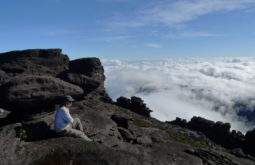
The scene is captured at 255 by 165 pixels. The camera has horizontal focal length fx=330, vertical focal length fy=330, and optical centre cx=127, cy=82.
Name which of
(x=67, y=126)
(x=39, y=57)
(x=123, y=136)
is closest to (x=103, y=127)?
(x=123, y=136)

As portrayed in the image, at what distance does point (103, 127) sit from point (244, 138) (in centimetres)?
10144

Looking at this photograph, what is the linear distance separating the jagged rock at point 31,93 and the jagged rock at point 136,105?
3518 inches

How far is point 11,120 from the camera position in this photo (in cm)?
4350

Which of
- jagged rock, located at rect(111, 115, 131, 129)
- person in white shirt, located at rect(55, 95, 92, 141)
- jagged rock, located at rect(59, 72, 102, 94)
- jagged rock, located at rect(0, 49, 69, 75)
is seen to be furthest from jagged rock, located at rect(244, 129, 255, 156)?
person in white shirt, located at rect(55, 95, 92, 141)

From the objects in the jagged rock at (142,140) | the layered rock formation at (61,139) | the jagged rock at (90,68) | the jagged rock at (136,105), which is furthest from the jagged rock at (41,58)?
the jagged rock at (142,140)

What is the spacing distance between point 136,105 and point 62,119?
102617mm

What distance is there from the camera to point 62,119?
3216 cm

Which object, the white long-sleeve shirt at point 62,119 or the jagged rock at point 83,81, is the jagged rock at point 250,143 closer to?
the jagged rock at point 83,81

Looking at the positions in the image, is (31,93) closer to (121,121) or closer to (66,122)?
(66,122)

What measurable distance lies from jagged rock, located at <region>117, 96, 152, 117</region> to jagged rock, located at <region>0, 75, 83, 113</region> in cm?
8936

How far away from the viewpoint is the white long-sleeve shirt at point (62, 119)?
3188 centimetres

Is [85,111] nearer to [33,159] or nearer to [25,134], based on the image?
[25,134]

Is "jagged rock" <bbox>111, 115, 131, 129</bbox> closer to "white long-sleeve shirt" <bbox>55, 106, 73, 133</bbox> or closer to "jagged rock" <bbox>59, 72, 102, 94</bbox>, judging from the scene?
"jagged rock" <bbox>59, 72, 102, 94</bbox>

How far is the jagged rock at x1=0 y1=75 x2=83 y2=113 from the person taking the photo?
4047 centimetres
